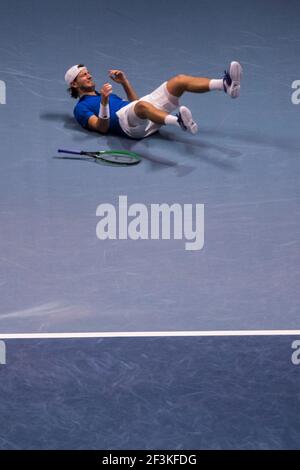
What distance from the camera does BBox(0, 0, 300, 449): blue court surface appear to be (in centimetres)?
524

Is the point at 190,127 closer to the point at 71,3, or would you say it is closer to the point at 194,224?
the point at 194,224

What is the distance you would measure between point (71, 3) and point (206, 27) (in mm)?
934

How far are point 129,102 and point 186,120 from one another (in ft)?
1.73

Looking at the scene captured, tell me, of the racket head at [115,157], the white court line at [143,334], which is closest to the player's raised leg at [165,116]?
the racket head at [115,157]

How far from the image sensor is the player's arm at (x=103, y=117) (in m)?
6.20

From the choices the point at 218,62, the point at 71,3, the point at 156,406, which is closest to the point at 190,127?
the point at 218,62

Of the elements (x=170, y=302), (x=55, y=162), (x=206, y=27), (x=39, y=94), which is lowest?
(x=170, y=302)

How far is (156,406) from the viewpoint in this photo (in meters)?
5.26

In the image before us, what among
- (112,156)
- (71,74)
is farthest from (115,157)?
(71,74)

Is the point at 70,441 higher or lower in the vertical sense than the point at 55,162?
lower

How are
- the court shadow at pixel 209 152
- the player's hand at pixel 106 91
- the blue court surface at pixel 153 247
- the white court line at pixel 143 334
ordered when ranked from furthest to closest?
the court shadow at pixel 209 152, the player's hand at pixel 106 91, the white court line at pixel 143 334, the blue court surface at pixel 153 247

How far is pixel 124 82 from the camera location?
21.0 feet

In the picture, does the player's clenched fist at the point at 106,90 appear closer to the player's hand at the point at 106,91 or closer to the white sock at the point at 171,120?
the player's hand at the point at 106,91

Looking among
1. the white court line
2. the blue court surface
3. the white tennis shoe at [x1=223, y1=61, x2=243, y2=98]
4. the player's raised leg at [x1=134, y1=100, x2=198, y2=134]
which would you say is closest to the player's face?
the blue court surface
